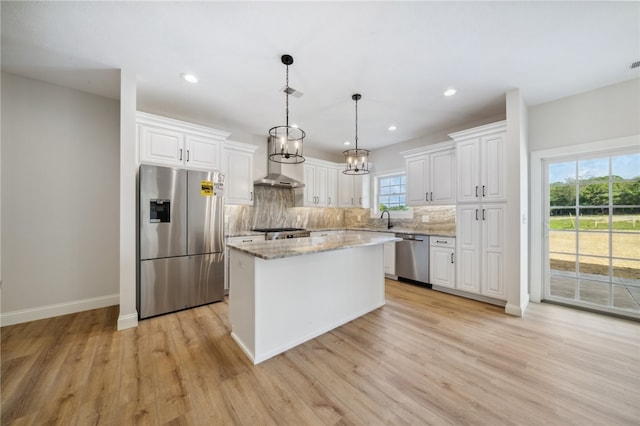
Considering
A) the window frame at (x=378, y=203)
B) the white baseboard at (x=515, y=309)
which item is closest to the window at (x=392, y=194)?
the window frame at (x=378, y=203)

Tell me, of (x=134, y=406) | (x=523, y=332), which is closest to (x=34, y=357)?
(x=134, y=406)

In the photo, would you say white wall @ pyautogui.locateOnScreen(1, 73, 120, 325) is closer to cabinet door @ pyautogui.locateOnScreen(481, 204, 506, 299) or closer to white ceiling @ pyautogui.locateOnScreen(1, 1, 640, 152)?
white ceiling @ pyautogui.locateOnScreen(1, 1, 640, 152)

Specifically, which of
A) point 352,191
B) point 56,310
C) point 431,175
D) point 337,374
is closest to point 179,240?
point 56,310

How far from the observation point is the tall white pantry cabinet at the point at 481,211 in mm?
3245

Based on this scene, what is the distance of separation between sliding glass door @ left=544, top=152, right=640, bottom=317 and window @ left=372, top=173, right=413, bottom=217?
7.12 feet

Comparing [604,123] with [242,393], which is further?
[604,123]

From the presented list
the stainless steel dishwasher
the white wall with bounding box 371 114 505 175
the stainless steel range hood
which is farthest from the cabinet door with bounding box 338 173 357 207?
the stainless steel dishwasher

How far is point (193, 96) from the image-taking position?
10.4ft

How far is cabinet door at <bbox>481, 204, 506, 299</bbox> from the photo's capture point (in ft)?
10.6

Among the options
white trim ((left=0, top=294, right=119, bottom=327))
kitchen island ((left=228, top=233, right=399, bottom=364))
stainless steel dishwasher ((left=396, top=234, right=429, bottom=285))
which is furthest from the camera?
stainless steel dishwasher ((left=396, top=234, right=429, bottom=285))

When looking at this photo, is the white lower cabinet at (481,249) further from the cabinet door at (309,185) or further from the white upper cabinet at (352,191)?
the cabinet door at (309,185)

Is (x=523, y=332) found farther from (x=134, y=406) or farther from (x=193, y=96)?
(x=193, y=96)

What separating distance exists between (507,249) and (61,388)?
4586mm

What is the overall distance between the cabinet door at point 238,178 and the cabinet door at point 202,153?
1.06 ft
